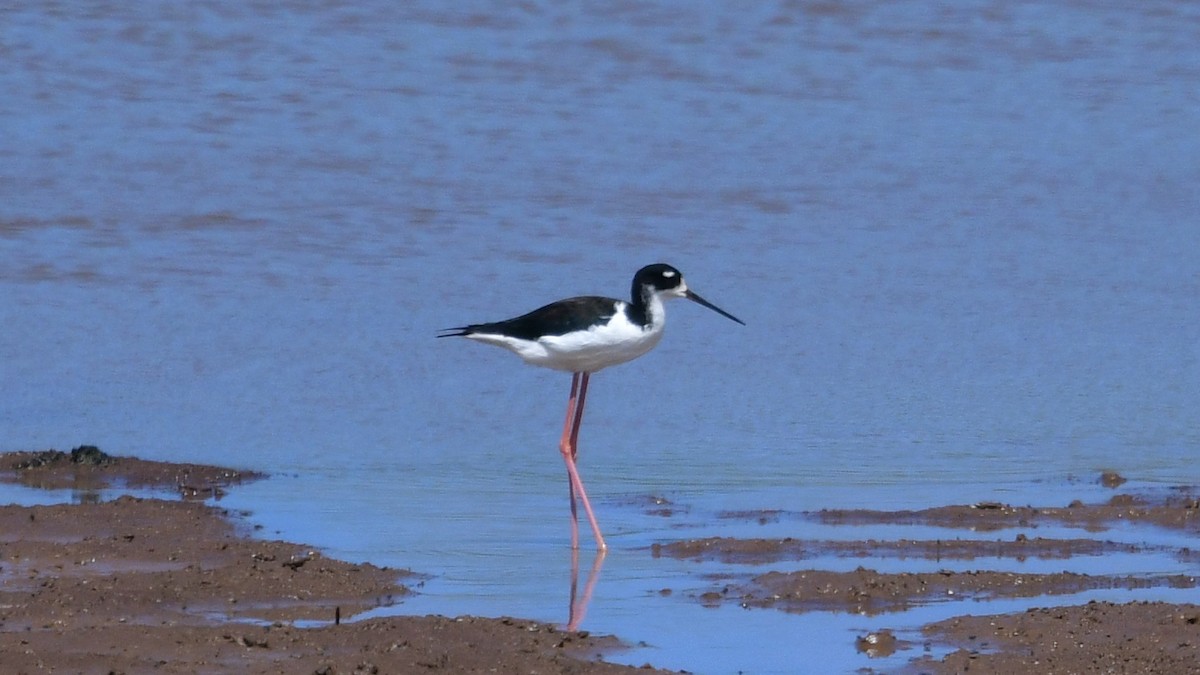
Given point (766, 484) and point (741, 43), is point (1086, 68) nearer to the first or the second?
point (741, 43)

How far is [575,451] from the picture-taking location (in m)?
8.42

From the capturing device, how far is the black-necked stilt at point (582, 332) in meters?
8.39

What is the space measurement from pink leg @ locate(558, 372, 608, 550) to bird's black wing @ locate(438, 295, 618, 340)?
1.09ft

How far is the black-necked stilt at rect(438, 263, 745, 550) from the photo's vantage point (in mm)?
8391

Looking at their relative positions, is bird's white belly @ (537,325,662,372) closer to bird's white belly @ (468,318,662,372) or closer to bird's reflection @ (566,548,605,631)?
bird's white belly @ (468,318,662,372)

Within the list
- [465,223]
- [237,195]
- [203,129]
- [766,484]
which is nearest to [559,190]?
[465,223]

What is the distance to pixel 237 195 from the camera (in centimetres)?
1384

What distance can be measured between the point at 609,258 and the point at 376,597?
229 inches

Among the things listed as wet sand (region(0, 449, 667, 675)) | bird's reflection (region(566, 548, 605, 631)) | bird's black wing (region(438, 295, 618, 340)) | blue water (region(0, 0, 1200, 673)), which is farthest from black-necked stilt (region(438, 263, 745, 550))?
wet sand (region(0, 449, 667, 675))

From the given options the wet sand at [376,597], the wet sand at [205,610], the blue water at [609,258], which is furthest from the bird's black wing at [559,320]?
the wet sand at [205,610]

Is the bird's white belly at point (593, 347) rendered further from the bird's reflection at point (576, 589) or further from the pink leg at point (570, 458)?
the bird's reflection at point (576, 589)

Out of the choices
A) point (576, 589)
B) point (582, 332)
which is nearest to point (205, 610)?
point (576, 589)

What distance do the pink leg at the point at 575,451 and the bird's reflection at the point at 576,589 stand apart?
4.4 inches

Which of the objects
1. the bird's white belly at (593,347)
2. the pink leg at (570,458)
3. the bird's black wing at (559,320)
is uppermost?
the bird's black wing at (559,320)
